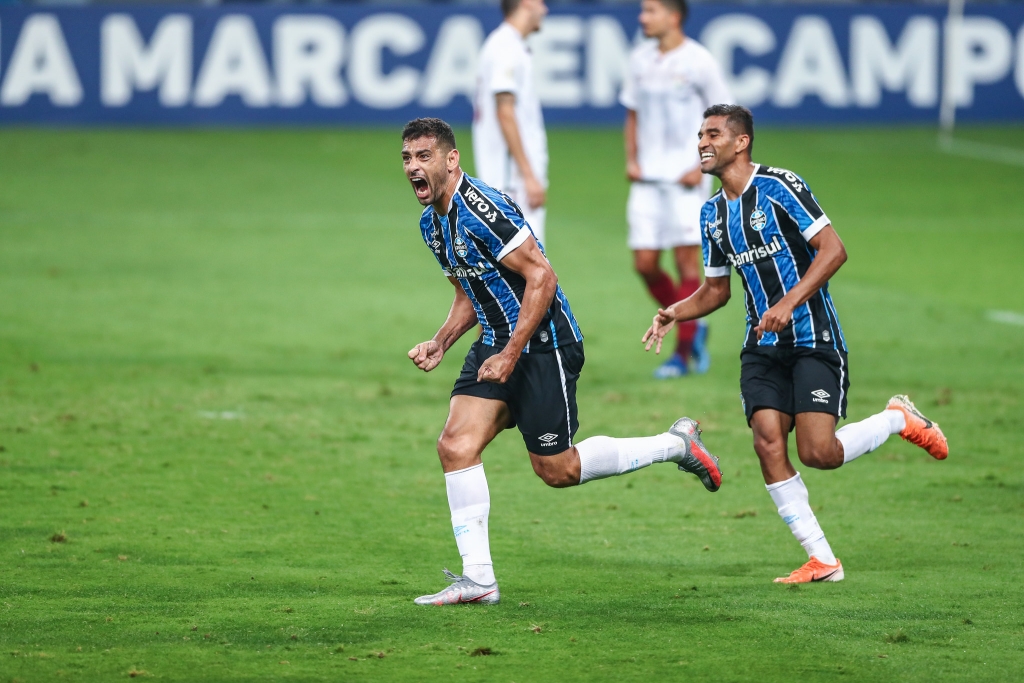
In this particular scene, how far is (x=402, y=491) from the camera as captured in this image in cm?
762

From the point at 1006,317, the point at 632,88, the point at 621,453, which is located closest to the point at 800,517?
the point at 621,453

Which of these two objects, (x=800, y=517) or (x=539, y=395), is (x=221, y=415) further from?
(x=800, y=517)

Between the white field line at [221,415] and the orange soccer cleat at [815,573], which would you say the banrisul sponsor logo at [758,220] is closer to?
the orange soccer cleat at [815,573]

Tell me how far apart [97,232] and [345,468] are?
9486mm

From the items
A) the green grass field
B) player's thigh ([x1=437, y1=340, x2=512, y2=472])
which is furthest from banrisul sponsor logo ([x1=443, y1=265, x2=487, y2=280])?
the green grass field

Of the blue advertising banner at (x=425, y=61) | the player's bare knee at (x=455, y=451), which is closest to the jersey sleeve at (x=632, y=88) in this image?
the player's bare knee at (x=455, y=451)

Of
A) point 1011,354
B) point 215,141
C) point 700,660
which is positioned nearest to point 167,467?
point 700,660

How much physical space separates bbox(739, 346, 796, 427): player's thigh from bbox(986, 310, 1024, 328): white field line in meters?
6.63

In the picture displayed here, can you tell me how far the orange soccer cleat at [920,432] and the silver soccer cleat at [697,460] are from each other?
3.01 ft

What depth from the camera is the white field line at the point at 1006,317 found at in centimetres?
1248

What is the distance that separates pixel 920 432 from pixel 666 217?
4326 millimetres

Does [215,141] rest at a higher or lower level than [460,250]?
lower

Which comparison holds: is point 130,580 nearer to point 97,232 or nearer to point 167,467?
point 167,467

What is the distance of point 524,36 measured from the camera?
1034cm
